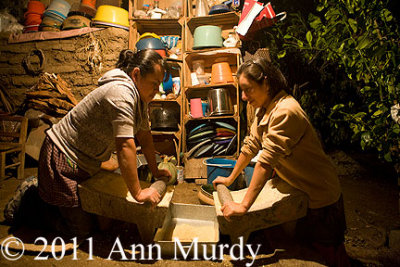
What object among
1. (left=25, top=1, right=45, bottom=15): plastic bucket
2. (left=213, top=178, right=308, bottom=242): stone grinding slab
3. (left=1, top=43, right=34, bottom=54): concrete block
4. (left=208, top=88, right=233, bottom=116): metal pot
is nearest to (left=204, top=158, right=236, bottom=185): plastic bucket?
(left=208, top=88, right=233, bottom=116): metal pot

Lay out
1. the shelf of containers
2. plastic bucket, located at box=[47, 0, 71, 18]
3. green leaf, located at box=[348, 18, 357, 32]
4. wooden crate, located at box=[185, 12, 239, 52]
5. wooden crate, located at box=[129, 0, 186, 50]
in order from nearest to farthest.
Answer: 1. green leaf, located at box=[348, 18, 357, 32]
2. the shelf of containers
3. wooden crate, located at box=[185, 12, 239, 52]
4. wooden crate, located at box=[129, 0, 186, 50]
5. plastic bucket, located at box=[47, 0, 71, 18]

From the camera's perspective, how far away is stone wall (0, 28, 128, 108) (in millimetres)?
4391

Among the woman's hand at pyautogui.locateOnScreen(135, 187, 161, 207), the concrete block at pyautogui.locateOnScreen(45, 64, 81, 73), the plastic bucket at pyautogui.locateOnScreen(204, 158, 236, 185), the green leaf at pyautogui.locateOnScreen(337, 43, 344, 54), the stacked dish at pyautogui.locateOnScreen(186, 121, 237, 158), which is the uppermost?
the concrete block at pyautogui.locateOnScreen(45, 64, 81, 73)

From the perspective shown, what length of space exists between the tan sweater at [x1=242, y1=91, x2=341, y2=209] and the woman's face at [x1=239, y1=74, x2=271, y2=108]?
12 cm

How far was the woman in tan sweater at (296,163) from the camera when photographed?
1.51 m

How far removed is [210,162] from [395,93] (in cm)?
219

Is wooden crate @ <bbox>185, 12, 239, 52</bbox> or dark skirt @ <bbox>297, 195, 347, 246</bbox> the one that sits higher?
wooden crate @ <bbox>185, 12, 239, 52</bbox>

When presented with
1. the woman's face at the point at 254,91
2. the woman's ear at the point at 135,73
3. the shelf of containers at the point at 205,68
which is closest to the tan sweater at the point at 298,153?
the woman's face at the point at 254,91

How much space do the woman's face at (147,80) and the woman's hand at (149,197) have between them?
0.80 m

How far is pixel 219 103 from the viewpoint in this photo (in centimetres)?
396

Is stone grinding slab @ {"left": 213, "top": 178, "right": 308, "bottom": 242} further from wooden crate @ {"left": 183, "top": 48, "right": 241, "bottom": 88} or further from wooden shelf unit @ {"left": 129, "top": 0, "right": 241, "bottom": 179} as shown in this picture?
wooden crate @ {"left": 183, "top": 48, "right": 241, "bottom": 88}

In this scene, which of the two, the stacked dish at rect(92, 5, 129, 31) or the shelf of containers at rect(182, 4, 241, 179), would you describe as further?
the stacked dish at rect(92, 5, 129, 31)

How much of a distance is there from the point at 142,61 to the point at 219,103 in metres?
2.39

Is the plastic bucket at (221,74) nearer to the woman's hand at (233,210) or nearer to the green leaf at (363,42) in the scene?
the green leaf at (363,42)
